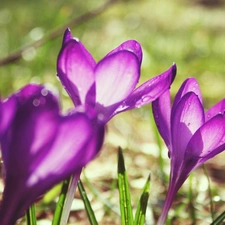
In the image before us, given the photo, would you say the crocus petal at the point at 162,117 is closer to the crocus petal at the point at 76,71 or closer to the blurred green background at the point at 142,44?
the crocus petal at the point at 76,71

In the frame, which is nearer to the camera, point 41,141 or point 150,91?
point 41,141

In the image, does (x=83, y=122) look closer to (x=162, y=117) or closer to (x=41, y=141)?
(x=41, y=141)

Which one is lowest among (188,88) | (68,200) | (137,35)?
(68,200)

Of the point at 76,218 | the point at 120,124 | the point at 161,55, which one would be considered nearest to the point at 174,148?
the point at 76,218

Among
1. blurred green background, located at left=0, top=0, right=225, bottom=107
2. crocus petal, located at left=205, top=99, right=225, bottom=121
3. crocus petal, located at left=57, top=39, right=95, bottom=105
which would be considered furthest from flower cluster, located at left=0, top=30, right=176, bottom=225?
blurred green background, located at left=0, top=0, right=225, bottom=107

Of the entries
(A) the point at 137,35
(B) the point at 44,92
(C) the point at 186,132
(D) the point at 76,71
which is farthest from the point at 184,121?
(A) the point at 137,35

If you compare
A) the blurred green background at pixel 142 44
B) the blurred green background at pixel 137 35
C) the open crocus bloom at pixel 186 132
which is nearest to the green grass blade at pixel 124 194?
the open crocus bloom at pixel 186 132

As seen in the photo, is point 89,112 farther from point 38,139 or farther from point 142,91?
point 142,91
